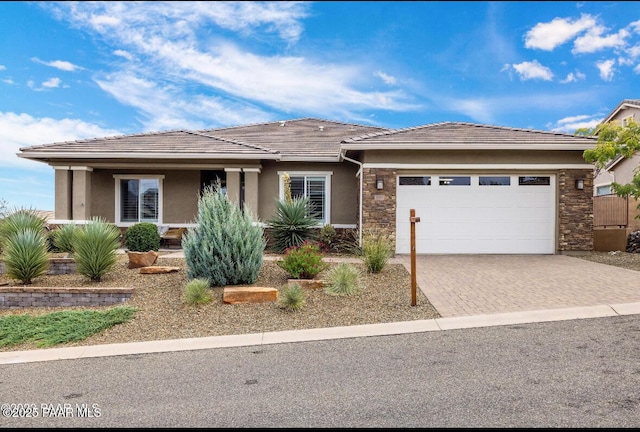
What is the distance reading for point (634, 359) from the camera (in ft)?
17.0

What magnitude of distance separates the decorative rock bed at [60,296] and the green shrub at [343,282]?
3.82m

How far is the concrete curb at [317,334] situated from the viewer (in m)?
6.27

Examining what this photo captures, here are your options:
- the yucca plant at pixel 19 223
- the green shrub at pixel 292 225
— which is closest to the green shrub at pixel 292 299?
the green shrub at pixel 292 225

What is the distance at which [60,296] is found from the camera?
8.77m

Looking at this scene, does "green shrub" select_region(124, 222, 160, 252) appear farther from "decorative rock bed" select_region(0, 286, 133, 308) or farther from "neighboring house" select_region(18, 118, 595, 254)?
"decorative rock bed" select_region(0, 286, 133, 308)

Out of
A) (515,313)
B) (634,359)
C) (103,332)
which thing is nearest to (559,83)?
(515,313)

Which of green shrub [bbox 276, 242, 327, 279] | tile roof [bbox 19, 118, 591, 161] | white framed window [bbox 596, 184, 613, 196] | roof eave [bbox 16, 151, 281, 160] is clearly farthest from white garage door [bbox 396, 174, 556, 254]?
white framed window [bbox 596, 184, 613, 196]

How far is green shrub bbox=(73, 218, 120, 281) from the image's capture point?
372 inches

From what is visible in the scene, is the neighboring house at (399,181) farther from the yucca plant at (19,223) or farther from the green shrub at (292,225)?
the yucca plant at (19,223)

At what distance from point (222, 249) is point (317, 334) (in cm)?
296

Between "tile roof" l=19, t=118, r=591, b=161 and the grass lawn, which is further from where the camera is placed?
"tile roof" l=19, t=118, r=591, b=161

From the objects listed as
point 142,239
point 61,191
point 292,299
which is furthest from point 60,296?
point 61,191

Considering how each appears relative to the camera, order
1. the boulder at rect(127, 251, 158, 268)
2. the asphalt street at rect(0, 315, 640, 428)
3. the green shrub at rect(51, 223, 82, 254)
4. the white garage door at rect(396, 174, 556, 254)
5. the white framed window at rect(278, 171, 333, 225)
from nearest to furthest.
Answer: the asphalt street at rect(0, 315, 640, 428) → the boulder at rect(127, 251, 158, 268) → the green shrub at rect(51, 223, 82, 254) → the white garage door at rect(396, 174, 556, 254) → the white framed window at rect(278, 171, 333, 225)

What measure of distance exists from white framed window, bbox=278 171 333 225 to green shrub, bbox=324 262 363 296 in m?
7.45
